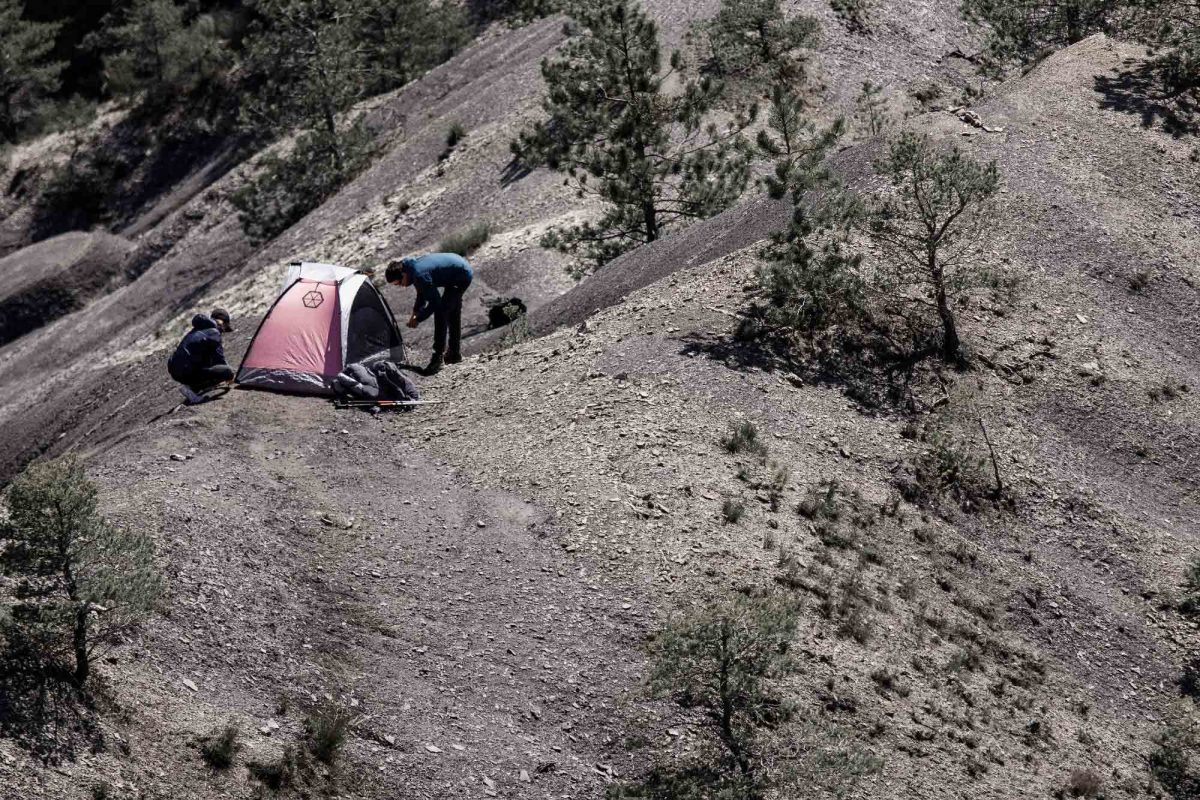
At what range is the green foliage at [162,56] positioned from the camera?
176 ft

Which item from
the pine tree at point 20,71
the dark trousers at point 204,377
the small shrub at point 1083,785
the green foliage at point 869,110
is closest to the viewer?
the small shrub at point 1083,785

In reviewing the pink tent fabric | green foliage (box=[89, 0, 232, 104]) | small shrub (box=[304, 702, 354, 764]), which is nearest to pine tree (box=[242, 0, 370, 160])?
green foliage (box=[89, 0, 232, 104])

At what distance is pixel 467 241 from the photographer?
2842 centimetres

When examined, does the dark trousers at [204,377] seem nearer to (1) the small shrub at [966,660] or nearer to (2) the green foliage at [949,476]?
(2) the green foliage at [949,476]

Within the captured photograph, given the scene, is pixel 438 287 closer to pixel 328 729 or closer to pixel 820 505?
pixel 820 505

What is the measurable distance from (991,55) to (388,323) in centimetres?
2177

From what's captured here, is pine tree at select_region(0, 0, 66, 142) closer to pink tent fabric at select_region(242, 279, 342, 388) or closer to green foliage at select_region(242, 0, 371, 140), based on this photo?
green foliage at select_region(242, 0, 371, 140)

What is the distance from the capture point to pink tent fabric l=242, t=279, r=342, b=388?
17812mm

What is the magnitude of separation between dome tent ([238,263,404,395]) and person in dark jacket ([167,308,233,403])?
312 millimetres

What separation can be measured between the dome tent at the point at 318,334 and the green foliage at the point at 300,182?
17662 millimetres

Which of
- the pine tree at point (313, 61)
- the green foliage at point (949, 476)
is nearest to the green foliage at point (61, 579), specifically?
the green foliage at point (949, 476)

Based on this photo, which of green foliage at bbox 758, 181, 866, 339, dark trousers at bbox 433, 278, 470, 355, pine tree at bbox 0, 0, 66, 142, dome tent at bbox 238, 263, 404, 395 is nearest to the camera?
dome tent at bbox 238, 263, 404, 395

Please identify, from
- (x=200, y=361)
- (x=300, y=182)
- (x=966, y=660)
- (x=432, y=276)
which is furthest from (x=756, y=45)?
(x=966, y=660)

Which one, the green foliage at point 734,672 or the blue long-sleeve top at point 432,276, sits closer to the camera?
the green foliage at point 734,672
